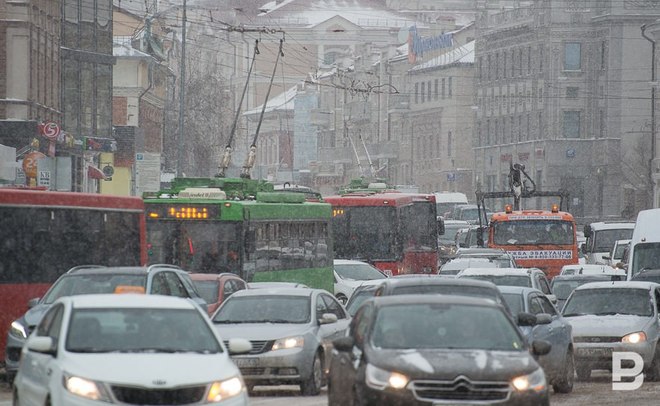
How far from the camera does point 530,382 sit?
46.3 ft

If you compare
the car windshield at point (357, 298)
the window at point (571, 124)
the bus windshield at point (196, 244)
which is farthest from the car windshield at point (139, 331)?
the window at point (571, 124)

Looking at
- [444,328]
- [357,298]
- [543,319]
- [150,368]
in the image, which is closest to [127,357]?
[150,368]

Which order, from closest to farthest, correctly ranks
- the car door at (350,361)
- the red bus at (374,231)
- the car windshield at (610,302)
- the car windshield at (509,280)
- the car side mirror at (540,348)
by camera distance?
the car door at (350,361) → the car side mirror at (540,348) → the car windshield at (610,302) → the car windshield at (509,280) → the red bus at (374,231)

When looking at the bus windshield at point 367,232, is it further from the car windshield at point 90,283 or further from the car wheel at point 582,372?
the car windshield at point 90,283

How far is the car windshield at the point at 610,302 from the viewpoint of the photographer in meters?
25.6

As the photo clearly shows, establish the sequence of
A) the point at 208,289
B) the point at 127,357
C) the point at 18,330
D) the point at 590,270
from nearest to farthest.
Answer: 1. the point at 127,357
2. the point at 18,330
3. the point at 208,289
4. the point at 590,270

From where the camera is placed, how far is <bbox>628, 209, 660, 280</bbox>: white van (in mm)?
32812

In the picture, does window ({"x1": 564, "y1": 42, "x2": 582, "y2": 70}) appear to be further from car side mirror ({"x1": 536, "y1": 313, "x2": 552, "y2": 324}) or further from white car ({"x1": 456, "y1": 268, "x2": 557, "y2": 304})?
car side mirror ({"x1": 536, "y1": 313, "x2": 552, "y2": 324})

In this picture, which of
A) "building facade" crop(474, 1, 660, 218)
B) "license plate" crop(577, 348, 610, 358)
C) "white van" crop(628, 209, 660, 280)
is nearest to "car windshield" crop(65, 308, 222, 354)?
"license plate" crop(577, 348, 610, 358)

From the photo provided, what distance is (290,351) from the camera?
21000mm

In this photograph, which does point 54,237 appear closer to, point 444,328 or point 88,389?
point 444,328

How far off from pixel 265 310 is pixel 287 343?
115 centimetres

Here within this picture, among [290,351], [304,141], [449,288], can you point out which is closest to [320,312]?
[290,351]

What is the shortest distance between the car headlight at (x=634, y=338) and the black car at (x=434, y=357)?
29.4ft
